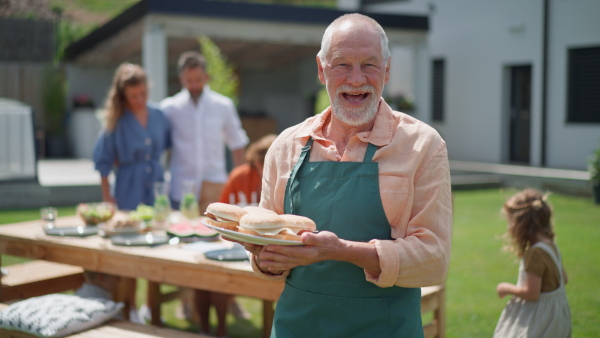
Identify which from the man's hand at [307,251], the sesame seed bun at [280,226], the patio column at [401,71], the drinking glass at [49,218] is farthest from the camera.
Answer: the patio column at [401,71]

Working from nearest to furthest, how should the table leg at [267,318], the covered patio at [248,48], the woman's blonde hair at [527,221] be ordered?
the woman's blonde hair at [527,221], the table leg at [267,318], the covered patio at [248,48]

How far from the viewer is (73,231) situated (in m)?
4.11

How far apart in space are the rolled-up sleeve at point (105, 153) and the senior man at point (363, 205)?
3.23 m

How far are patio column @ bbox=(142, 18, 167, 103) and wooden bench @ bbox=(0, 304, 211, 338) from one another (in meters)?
8.63

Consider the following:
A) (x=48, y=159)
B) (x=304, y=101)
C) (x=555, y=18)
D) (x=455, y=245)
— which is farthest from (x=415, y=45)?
(x=48, y=159)

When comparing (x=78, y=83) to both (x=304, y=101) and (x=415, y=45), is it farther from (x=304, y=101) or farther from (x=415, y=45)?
(x=415, y=45)

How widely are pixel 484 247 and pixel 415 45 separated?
8.19 metres

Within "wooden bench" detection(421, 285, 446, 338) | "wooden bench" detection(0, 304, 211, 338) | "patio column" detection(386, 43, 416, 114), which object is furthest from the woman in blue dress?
"patio column" detection(386, 43, 416, 114)

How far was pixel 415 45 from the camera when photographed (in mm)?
14867

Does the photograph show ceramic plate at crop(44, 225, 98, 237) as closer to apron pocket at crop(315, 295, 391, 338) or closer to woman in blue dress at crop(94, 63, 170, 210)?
woman in blue dress at crop(94, 63, 170, 210)

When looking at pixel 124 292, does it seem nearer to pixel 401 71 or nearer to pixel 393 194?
pixel 393 194

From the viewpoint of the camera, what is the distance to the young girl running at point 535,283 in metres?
3.41

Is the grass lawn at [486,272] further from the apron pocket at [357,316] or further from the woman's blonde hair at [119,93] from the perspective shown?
the apron pocket at [357,316]

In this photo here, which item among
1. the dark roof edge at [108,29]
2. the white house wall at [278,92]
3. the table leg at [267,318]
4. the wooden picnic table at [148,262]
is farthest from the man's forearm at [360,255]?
the white house wall at [278,92]
